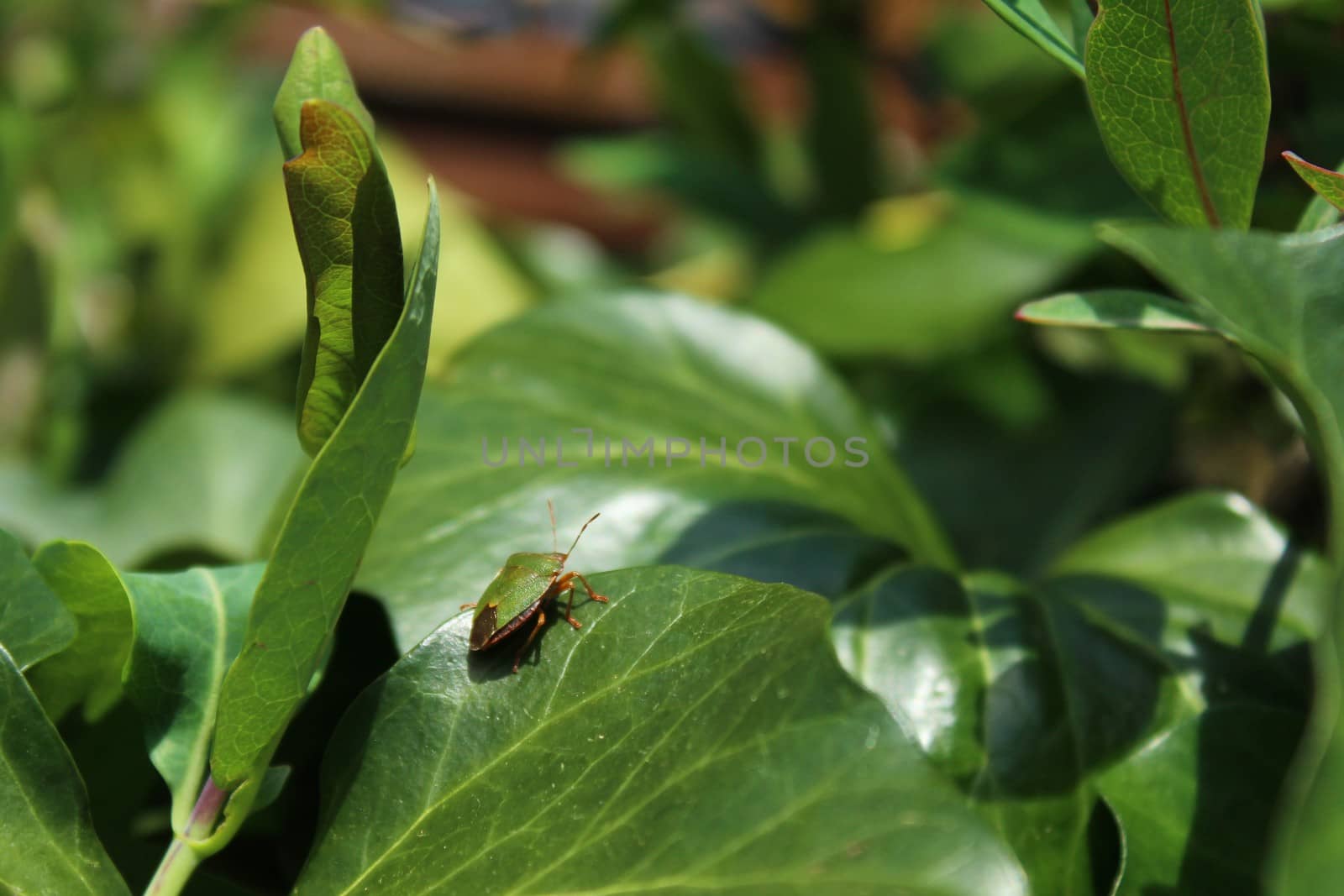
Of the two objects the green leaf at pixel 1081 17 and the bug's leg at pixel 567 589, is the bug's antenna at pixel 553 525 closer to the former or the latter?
the bug's leg at pixel 567 589

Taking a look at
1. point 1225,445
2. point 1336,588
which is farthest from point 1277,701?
point 1225,445

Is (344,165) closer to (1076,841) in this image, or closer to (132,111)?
(1076,841)

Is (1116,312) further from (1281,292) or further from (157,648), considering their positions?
(157,648)

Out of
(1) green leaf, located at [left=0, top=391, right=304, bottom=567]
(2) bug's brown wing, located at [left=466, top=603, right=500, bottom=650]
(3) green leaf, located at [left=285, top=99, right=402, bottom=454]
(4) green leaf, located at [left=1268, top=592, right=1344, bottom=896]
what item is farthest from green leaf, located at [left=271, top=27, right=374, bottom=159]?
(1) green leaf, located at [left=0, top=391, right=304, bottom=567]

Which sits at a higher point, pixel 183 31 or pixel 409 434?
pixel 409 434

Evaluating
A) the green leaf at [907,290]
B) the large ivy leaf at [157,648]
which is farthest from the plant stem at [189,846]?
the green leaf at [907,290]

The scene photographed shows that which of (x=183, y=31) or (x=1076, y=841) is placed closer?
(x=1076, y=841)

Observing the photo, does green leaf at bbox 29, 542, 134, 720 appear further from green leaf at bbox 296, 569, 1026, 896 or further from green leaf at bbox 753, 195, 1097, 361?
green leaf at bbox 753, 195, 1097, 361
